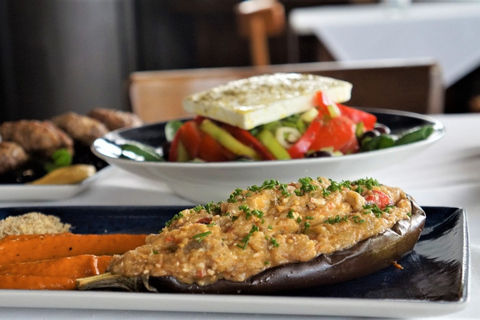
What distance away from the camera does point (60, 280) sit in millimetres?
905

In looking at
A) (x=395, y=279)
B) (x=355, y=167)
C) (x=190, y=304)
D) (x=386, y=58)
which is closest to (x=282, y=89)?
(x=355, y=167)

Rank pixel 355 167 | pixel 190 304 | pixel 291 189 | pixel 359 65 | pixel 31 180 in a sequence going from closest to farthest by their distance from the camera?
pixel 190 304
pixel 291 189
pixel 355 167
pixel 31 180
pixel 359 65

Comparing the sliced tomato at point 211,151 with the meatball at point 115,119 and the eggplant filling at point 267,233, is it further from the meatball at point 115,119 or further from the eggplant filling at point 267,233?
the meatball at point 115,119

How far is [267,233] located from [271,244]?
23mm

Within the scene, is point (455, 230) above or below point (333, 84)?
below

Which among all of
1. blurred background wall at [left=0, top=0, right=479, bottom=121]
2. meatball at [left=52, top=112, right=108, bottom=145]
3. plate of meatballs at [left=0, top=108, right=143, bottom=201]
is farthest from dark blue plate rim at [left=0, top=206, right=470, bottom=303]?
blurred background wall at [left=0, top=0, right=479, bottom=121]

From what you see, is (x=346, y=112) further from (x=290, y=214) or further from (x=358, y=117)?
(x=290, y=214)

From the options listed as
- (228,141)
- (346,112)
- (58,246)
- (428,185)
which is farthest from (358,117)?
(58,246)

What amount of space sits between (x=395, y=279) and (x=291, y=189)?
0.20m

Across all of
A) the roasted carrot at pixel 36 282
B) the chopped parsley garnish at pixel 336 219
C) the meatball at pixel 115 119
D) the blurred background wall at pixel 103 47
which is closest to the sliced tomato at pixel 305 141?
the chopped parsley garnish at pixel 336 219

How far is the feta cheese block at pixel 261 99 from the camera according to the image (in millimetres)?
1487

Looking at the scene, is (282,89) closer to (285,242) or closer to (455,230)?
(455,230)

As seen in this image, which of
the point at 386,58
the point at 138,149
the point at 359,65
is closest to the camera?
the point at 138,149

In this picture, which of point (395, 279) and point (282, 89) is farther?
point (282, 89)
